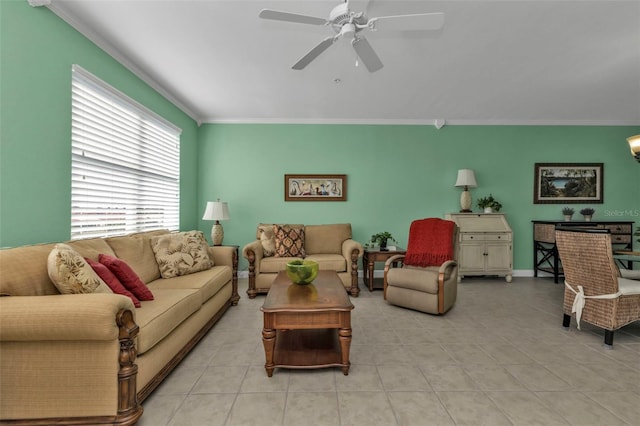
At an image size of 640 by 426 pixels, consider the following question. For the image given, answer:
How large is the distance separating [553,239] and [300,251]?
395 cm

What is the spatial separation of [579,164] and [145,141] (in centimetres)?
680

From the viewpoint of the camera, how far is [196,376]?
2.03 m

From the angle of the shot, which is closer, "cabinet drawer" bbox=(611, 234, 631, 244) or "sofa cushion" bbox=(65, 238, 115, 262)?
"sofa cushion" bbox=(65, 238, 115, 262)

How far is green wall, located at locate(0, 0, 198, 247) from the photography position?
1.92m

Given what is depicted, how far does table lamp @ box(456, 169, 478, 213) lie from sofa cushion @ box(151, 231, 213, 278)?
402 cm

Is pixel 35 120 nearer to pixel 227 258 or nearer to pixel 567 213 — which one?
pixel 227 258

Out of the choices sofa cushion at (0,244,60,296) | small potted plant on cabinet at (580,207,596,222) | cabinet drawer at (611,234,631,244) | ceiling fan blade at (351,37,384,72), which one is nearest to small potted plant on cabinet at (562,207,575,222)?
small potted plant on cabinet at (580,207,596,222)

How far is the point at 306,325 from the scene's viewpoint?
1.98 metres

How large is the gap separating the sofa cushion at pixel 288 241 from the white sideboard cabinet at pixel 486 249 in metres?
2.57

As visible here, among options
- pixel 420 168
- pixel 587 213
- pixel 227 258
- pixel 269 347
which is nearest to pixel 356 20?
pixel 269 347

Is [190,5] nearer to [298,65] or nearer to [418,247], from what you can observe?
[298,65]

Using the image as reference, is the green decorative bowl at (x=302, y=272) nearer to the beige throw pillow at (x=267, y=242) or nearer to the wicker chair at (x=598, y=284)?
the beige throw pillow at (x=267, y=242)

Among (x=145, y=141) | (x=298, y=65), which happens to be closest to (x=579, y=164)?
(x=298, y=65)

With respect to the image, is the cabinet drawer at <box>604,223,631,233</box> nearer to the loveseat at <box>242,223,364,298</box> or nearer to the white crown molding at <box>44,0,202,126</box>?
the loveseat at <box>242,223,364,298</box>
